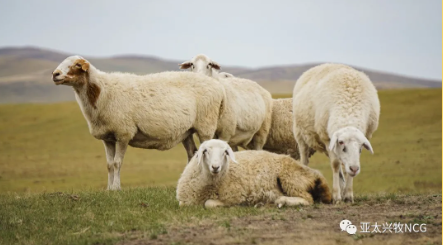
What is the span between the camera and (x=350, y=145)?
30.9 feet

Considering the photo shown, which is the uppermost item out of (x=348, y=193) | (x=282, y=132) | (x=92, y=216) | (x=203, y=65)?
(x=203, y=65)

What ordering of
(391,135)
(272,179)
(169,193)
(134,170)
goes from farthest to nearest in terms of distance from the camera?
(391,135)
(134,170)
(169,193)
(272,179)

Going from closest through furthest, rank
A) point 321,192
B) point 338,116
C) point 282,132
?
point 338,116
point 321,192
point 282,132

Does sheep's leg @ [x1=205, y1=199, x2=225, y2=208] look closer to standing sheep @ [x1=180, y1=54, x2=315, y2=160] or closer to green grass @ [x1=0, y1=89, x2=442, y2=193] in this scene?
standing sheep @ [x1=180, y1=54, x2=315, y2=160]

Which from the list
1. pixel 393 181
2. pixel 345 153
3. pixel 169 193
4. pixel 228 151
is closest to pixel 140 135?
pixel 169 193

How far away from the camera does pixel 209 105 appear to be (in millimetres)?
13305

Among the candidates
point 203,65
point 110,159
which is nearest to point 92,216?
point 110,159

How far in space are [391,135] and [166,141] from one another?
32.5 metres

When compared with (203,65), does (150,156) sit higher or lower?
lower

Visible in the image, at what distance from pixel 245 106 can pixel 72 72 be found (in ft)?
14.4

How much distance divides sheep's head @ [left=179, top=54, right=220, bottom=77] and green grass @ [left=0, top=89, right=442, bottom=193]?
9.87m

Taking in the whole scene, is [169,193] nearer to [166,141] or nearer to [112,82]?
[166,141]

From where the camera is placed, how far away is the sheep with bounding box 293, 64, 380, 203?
9484 mm

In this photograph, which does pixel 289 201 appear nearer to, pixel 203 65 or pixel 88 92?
pixel 88 92
